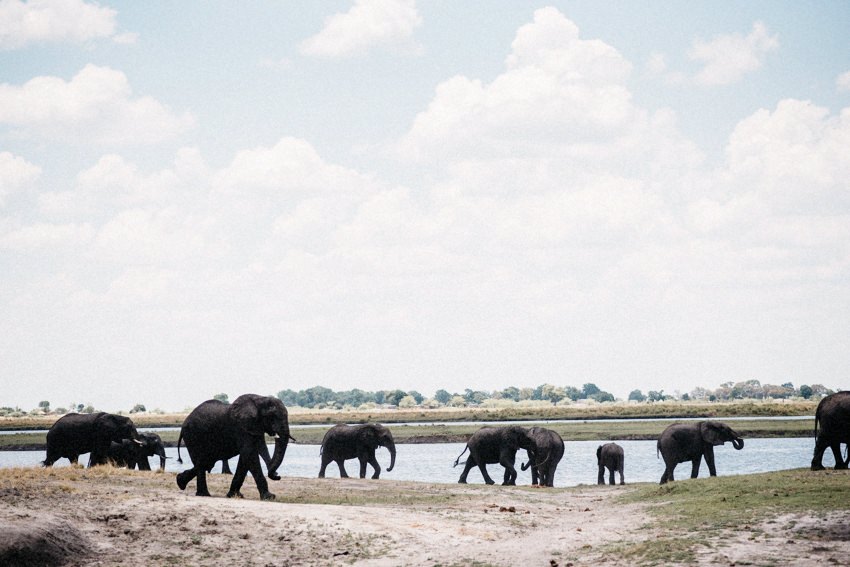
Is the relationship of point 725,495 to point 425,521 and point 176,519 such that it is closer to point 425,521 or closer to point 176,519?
point 425,521

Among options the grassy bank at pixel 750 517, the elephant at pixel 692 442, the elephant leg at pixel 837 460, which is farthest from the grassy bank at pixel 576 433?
the grassy bank at pixel 750 517

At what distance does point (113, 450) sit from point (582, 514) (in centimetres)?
2038

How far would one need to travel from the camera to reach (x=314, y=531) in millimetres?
20359

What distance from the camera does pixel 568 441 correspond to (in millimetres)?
82625

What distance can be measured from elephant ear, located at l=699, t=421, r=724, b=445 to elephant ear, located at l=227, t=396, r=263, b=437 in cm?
1931

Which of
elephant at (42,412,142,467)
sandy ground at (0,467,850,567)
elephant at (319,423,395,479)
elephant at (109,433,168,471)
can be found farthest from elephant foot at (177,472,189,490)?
elephant at (319,423,395,479)

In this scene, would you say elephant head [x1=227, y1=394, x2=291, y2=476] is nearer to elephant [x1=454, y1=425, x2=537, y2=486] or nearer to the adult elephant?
the adult elephant

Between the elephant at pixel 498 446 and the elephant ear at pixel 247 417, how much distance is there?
1497 cm

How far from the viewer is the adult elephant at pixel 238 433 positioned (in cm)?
2506

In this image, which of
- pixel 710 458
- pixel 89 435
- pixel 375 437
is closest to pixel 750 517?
pixel 710 458

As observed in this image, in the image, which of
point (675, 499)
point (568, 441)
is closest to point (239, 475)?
point (675, 499)

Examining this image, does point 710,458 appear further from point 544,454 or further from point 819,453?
point 819,453

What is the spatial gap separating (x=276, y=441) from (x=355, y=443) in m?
15.9

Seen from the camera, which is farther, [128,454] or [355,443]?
[355,443]
